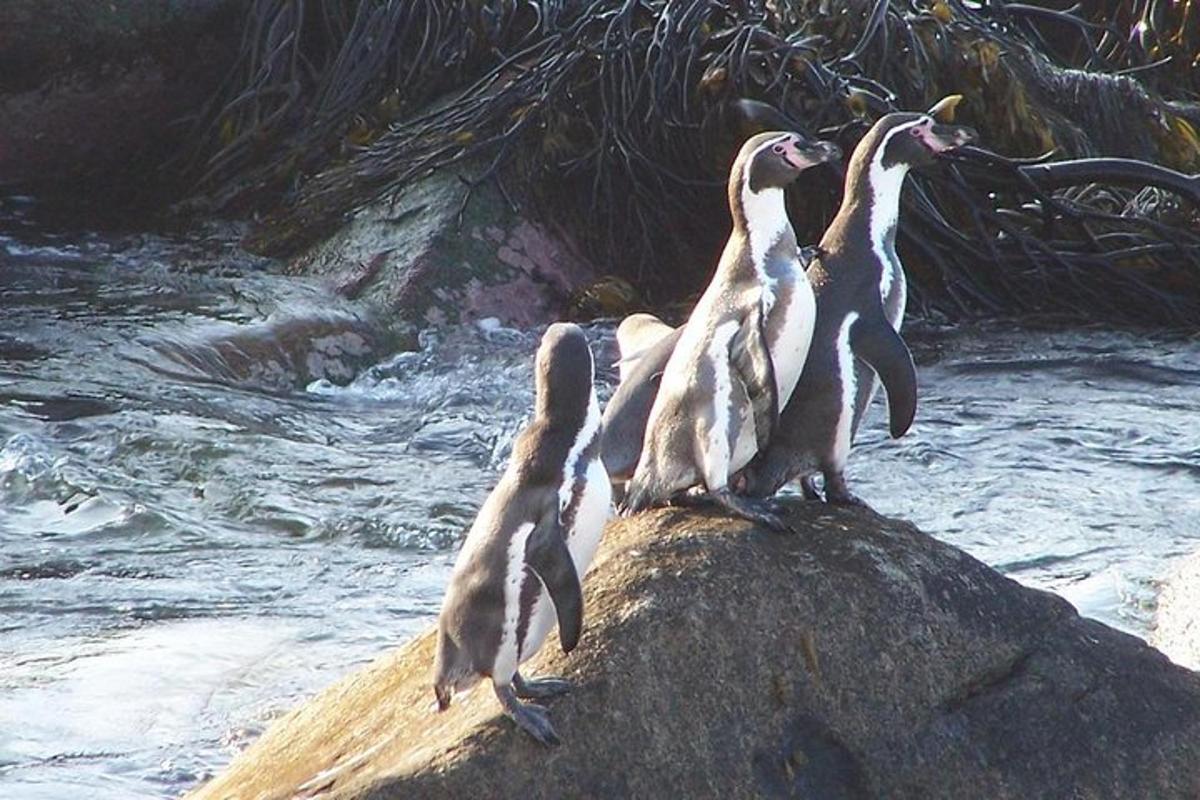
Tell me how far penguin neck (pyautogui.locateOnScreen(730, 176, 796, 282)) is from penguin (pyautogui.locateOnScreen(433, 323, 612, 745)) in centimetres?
74

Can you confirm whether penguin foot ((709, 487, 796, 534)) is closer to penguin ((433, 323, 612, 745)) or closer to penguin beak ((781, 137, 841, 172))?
penguin ((433, 323, 612, 745))

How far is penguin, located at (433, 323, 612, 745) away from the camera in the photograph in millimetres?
4020

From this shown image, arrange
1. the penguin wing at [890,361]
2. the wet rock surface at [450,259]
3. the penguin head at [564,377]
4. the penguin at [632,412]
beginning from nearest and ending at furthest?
the penguin head at [564,377] → the penguin wing at [890,361] → the penguin at [632,412] → the wet rock surface at [450,259]

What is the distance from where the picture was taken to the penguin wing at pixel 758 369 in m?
4.64

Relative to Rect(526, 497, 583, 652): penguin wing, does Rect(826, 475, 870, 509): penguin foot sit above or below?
below

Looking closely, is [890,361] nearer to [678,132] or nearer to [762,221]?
[762,221]

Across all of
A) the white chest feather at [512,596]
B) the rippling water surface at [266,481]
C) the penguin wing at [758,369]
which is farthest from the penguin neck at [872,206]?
the rippling water surface at [266,481]

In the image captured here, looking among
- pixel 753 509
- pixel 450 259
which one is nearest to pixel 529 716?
pixel 753 509

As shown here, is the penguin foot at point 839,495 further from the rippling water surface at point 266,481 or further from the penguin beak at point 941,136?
the rippling water surface at point 266,481

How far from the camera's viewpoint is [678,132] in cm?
1005

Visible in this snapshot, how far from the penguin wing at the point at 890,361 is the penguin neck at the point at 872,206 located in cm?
22

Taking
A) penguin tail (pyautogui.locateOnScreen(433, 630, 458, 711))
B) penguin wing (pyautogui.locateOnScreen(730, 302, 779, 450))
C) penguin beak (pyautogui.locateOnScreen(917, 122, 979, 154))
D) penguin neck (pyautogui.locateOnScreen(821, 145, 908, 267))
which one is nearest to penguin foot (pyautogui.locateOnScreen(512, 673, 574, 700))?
penguin tail (pyautogui.locateOnScreen(433, 630, 458, 711))

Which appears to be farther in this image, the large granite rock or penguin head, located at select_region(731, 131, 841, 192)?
penguin head, located at select_region(731, 131, 841, 192)

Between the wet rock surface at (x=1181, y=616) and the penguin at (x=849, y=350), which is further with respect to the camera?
the wet rock surface at (x=1181, y=616)
